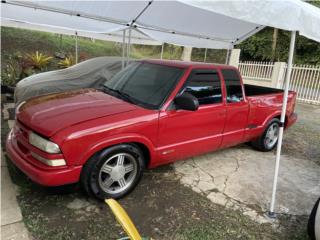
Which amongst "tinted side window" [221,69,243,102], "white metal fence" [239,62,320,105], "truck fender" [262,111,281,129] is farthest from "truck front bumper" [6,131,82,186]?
"white metal fence" [239,62,320,105]

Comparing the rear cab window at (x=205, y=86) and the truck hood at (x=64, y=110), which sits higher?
the rear cab window at (x=205, y=86)

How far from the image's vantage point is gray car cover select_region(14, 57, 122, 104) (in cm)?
664

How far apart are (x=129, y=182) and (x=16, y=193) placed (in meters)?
1.36

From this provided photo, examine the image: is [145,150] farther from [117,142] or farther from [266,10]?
[266,10]

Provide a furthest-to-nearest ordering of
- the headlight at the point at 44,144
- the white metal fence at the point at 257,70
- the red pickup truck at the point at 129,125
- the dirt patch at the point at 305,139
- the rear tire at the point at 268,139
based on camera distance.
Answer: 1. the white metal fence at the point at 257,70
2. the dirt patch at the point at 305,139
3. the rear tire at the point at 268,139
4. the red pickup truck at the point at 129,125
5. the headlight at the point at 44,144

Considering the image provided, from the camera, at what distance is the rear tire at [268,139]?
5.62 meters

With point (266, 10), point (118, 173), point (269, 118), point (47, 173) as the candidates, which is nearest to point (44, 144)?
point (47, 173)

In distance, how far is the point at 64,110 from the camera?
11.2 feet

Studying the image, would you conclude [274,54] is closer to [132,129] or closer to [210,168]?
[210,168]

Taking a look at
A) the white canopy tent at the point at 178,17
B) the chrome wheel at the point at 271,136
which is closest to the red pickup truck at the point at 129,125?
the chrome wheel at the point at 271,136

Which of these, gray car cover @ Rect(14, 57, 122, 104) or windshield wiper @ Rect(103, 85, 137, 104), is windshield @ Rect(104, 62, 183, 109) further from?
gray car cover @ Rect(14, 57, 122, 104)

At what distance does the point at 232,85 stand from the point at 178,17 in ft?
7.51

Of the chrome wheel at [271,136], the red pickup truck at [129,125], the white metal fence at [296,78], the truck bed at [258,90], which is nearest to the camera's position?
the red pickup truck at [129,125]

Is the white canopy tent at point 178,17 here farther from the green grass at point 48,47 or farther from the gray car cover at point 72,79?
the green grass at point 48,47
